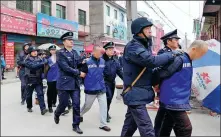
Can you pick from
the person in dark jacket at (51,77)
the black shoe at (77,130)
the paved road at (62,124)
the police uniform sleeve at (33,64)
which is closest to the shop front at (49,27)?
the person in dark jacket at (51,77)

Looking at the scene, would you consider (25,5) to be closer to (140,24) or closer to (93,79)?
(93,79)

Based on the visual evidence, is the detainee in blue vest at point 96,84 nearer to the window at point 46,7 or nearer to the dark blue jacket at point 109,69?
the dark blue jacket at point 109,69

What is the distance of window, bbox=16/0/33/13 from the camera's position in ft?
63.6

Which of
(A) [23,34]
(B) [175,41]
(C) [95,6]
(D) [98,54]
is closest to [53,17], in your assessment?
(A) [23,34]

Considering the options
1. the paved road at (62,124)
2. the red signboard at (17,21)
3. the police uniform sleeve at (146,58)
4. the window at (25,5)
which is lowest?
the paved road at (62,124)

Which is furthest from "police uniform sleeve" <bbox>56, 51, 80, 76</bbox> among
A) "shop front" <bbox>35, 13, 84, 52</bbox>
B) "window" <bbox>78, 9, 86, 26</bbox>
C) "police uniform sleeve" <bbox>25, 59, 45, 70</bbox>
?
"window" <bbox>78, 9, 86, 26</bbox>

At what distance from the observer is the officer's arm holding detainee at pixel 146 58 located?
Result: 2.89 m

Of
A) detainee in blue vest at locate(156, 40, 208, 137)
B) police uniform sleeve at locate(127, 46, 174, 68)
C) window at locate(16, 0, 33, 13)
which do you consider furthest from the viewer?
window at locate(16, 0, 33, 13)

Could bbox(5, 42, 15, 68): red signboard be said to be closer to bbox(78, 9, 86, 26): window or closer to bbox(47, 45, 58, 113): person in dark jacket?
bbox(78, 9, 86, 26): window

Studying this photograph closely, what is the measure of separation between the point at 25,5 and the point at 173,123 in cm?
1876

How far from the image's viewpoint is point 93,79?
4.89 meters

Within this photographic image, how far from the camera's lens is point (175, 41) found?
12.2 feet

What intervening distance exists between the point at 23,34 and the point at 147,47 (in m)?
18.0

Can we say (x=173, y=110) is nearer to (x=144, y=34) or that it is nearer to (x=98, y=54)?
(x=144, y=34)
